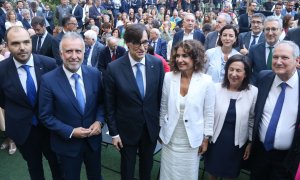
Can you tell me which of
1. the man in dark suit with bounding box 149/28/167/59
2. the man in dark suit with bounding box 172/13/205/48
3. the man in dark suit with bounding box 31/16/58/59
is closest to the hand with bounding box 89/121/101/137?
Result: the man in dark suit with bounding box 31/16/58/59

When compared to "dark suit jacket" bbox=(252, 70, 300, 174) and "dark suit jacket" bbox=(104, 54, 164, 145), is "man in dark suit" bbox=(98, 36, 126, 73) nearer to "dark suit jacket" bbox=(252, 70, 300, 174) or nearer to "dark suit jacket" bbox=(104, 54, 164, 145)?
"dark suit jacket" bbox=(104, 54, 164, 145)

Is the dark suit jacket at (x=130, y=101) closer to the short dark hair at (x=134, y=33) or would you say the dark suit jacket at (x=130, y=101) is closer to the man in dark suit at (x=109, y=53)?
the short dark hair at (x=134, y=33)

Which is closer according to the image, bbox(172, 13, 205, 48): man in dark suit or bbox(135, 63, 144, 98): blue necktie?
bbox(135, 63, 144, 98): blue necktie

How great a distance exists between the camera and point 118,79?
2.46 meters

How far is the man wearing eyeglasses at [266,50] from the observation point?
11.1 feet

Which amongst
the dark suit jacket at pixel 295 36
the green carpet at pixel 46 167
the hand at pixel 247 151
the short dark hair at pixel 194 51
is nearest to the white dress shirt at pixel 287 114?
the hand at pixel 247 151

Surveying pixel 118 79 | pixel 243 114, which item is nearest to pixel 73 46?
pixel 118 79

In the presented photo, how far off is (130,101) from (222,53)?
1.65m

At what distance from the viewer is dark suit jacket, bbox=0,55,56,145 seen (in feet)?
8.31

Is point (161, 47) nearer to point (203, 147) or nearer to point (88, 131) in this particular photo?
point (203, 147)

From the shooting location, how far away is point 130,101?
2.49m

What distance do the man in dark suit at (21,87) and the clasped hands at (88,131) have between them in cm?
52

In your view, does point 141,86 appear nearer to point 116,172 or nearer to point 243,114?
point 243,114

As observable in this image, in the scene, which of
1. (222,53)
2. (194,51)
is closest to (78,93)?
(194,51)
